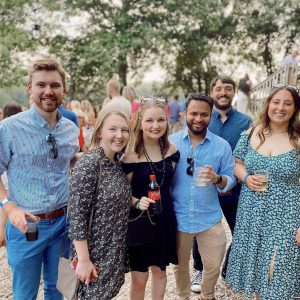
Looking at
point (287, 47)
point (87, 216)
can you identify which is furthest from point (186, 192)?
point (287, 47)

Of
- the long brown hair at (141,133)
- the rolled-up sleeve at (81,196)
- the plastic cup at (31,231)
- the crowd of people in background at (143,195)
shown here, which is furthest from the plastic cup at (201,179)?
the plastic cup at (31,231)

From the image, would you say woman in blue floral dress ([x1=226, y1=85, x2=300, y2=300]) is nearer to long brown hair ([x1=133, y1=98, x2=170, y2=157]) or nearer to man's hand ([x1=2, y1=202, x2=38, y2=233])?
long brown hair ([x1=133, y1=98, x2=170, y2=157])

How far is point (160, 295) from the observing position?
3.09 metres

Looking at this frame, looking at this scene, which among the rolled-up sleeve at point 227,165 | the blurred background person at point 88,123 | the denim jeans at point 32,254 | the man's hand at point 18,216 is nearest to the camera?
the man's hand at point 18,216

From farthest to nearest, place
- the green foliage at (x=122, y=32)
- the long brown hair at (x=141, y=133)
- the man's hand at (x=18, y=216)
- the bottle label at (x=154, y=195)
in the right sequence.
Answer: the green foliage at (x=122, y=32) → the long brown hair at (x=141, y=133) → the bottle label at (x=154, y=195) → the man's hand at (x=18, y=216)

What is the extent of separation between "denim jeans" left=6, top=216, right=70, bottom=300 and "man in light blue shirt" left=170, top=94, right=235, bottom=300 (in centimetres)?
101

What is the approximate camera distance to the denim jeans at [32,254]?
2.51m

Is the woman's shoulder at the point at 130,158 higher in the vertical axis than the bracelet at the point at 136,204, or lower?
higher

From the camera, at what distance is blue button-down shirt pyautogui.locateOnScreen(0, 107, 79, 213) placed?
7.96 feet

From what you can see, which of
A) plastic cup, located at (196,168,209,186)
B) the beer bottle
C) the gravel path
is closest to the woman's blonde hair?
the beer bottle

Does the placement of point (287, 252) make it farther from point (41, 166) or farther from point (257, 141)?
point (41, 166)

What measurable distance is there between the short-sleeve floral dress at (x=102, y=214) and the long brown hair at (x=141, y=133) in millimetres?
397

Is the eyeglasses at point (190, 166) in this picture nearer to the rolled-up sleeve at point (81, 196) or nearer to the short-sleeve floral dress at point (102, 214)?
the short-sleeve floral dress at point (102, 214)

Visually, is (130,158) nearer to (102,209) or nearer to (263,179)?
(102,209)
